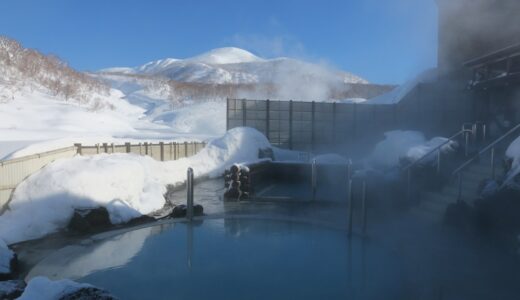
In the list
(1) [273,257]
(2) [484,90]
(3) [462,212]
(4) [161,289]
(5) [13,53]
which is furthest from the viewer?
(5) [13,53]

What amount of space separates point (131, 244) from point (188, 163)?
9.02 metres

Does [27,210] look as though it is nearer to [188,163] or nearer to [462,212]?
[462,212]

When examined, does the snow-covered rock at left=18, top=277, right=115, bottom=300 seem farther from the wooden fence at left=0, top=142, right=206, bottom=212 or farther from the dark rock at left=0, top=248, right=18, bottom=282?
the wooden fence at left=0, top=142, right=206, bottom=212

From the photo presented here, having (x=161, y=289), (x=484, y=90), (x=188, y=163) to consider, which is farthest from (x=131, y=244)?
(x=484, y=90)

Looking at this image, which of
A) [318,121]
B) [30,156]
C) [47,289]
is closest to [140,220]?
[30,156]

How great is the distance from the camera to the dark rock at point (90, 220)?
700 centimetres

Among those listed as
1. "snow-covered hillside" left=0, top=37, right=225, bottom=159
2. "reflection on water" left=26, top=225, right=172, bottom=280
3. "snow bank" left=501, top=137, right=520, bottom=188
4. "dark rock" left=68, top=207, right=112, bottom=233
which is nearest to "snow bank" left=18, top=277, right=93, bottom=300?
"reflection on water" left=26, top=225, right=172, bottom=280

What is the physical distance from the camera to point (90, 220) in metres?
7.12

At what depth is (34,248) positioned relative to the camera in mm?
6004

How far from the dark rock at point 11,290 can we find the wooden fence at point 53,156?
12.2ft

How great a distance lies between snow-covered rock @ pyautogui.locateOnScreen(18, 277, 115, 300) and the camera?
288 cm

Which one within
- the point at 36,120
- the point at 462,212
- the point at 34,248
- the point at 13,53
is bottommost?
the point at 34,248

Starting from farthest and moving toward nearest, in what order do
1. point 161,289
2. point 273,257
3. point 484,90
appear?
point 484,90 → point 273,257 → point 161,289

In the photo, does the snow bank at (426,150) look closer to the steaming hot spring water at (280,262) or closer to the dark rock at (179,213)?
the steaming hot spring water at (280,262)
